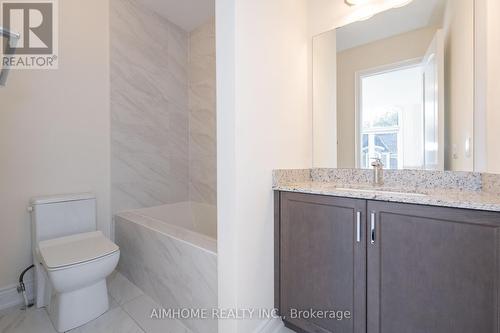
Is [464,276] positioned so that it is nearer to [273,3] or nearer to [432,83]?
[432,83]

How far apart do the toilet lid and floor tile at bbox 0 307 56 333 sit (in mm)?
449

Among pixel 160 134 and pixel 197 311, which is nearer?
pixel 197 311

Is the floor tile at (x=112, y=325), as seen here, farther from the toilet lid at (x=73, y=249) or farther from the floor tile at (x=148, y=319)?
the toilet lid at (x=73, y=249)

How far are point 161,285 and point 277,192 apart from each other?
1.08m

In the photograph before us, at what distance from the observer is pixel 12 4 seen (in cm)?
171

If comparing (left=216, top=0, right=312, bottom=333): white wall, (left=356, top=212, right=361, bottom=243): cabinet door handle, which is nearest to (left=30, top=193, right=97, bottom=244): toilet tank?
(left=216, top=0, right=312, bottom=333): white wall

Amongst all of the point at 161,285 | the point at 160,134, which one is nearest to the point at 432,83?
the point at 161,285

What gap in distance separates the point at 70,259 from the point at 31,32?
175cm

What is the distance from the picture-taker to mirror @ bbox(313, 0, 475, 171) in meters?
1.26

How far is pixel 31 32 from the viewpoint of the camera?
5.93 feet

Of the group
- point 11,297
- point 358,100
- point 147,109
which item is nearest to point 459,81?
point 358,100

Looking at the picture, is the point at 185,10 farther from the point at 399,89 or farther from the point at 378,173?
the point at 378,173

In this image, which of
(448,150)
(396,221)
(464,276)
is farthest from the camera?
(448,150)

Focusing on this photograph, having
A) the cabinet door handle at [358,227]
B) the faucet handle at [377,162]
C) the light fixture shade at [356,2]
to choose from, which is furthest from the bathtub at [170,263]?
the light fixture shade at [356,2]
